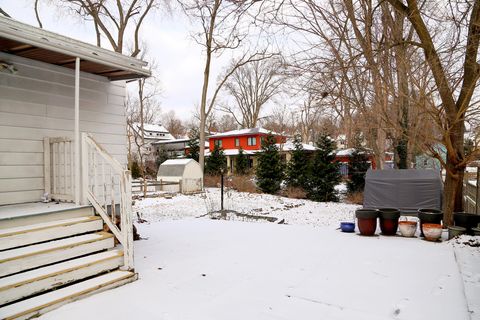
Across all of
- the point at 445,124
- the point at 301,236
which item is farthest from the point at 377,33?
the point at 301,236

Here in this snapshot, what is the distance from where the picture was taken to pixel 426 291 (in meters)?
3.50

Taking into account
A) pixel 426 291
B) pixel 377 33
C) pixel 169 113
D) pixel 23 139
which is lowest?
pixel 426 291

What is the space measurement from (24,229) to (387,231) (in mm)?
6194

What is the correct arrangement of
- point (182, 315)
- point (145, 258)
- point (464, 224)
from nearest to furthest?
point (182, 315), point (145, 258), point (464, 224)

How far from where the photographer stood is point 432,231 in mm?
5914

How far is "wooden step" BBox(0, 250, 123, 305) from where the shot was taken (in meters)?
2.91

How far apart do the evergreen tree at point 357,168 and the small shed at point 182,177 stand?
863cm

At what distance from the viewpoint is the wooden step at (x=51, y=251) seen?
306 centimetres

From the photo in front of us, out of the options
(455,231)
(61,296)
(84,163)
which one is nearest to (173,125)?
(455,231)

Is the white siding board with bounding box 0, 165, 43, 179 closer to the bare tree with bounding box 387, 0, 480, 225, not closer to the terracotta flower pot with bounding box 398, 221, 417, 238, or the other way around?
A: the terracotta flower pot with bounding box 398, 221, 417, 238

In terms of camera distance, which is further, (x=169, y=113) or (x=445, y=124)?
(x=169, y=113)

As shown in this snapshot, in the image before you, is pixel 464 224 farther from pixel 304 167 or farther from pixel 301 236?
pixel 304 167

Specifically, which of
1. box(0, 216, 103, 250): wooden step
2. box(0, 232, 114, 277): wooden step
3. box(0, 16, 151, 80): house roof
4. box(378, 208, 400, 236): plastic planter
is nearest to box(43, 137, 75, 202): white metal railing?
box(0, 216, 103, 250): wooden step

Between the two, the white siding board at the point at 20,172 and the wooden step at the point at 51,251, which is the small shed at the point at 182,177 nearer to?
the white siding board at the point at 20,172
